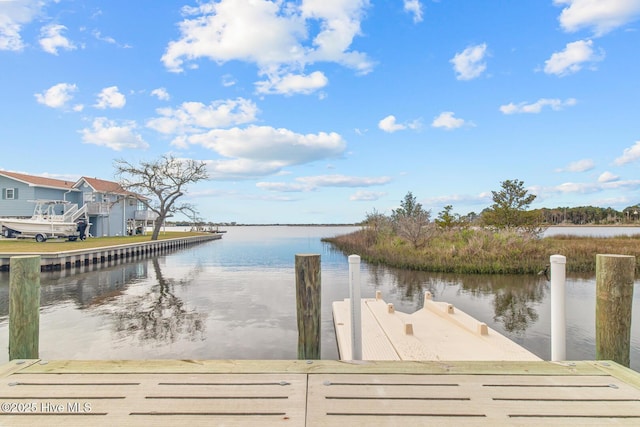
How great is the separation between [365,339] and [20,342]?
4697mm

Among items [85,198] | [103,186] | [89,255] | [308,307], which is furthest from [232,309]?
[103,186]

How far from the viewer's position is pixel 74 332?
846cm

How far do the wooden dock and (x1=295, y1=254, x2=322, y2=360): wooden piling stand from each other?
0.31 m

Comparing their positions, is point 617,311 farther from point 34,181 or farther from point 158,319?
point 34,181

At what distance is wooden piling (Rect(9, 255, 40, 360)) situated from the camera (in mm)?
3596

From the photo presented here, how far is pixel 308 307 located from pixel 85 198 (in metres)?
39.4

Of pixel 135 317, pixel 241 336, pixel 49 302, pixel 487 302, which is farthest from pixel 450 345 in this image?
pixel 49 302

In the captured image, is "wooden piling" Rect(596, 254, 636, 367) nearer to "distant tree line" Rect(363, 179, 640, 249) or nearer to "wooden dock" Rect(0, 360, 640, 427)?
"wooden dock" Rect(0, 360, 640, 427)

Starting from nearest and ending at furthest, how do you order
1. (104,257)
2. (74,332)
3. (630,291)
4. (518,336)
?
(630,291), (518,336), (74,332), (104,257)

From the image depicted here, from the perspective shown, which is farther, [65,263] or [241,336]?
[65,263]

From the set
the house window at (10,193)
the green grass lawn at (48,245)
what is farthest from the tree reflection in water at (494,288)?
the house window at (10,193)

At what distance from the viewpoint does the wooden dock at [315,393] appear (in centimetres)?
243

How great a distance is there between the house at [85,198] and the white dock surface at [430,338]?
105 ft

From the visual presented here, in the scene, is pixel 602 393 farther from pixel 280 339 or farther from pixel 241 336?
pixel 241 336
